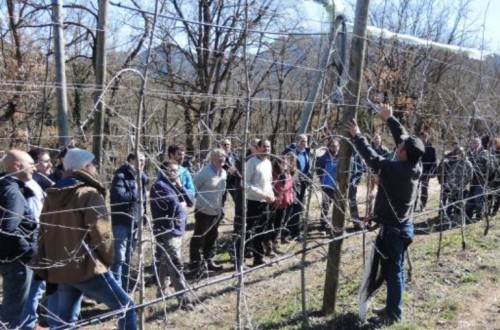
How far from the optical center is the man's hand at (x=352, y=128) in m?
4.73

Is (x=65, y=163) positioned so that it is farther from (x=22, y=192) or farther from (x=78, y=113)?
(x=78, y=113)

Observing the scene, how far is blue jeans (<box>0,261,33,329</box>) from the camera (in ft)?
14.2

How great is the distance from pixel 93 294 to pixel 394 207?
2735 millimetres

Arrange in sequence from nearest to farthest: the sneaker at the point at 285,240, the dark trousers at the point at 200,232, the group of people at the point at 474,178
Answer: the dark trousers at the point at 200,232, the sneaker at the point at 285,240, the group of people at the point at 474,178

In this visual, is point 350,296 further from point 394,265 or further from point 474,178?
point 474,178

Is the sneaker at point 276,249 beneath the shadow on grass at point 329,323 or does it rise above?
beneath

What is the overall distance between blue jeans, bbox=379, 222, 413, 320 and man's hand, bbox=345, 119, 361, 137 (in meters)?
0.95

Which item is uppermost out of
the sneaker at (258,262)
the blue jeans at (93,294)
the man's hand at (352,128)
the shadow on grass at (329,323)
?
the man's hand at (352,128)

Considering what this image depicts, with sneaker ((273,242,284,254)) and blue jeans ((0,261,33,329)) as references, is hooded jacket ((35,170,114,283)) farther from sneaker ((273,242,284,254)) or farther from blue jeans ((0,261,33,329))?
sneaker ((273,242,284,254))

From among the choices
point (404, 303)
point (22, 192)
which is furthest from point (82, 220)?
point (404, 303)

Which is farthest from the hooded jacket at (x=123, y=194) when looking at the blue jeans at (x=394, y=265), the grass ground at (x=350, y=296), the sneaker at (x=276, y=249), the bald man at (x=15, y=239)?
the sneaker at (x=276, y=249)

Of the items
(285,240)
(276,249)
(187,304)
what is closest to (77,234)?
(187,304)

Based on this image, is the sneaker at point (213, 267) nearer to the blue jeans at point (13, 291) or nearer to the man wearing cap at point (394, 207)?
the man wearing cap at point (394, 207)

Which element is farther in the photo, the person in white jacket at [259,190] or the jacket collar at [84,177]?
the person in white jacket at [259,190]
